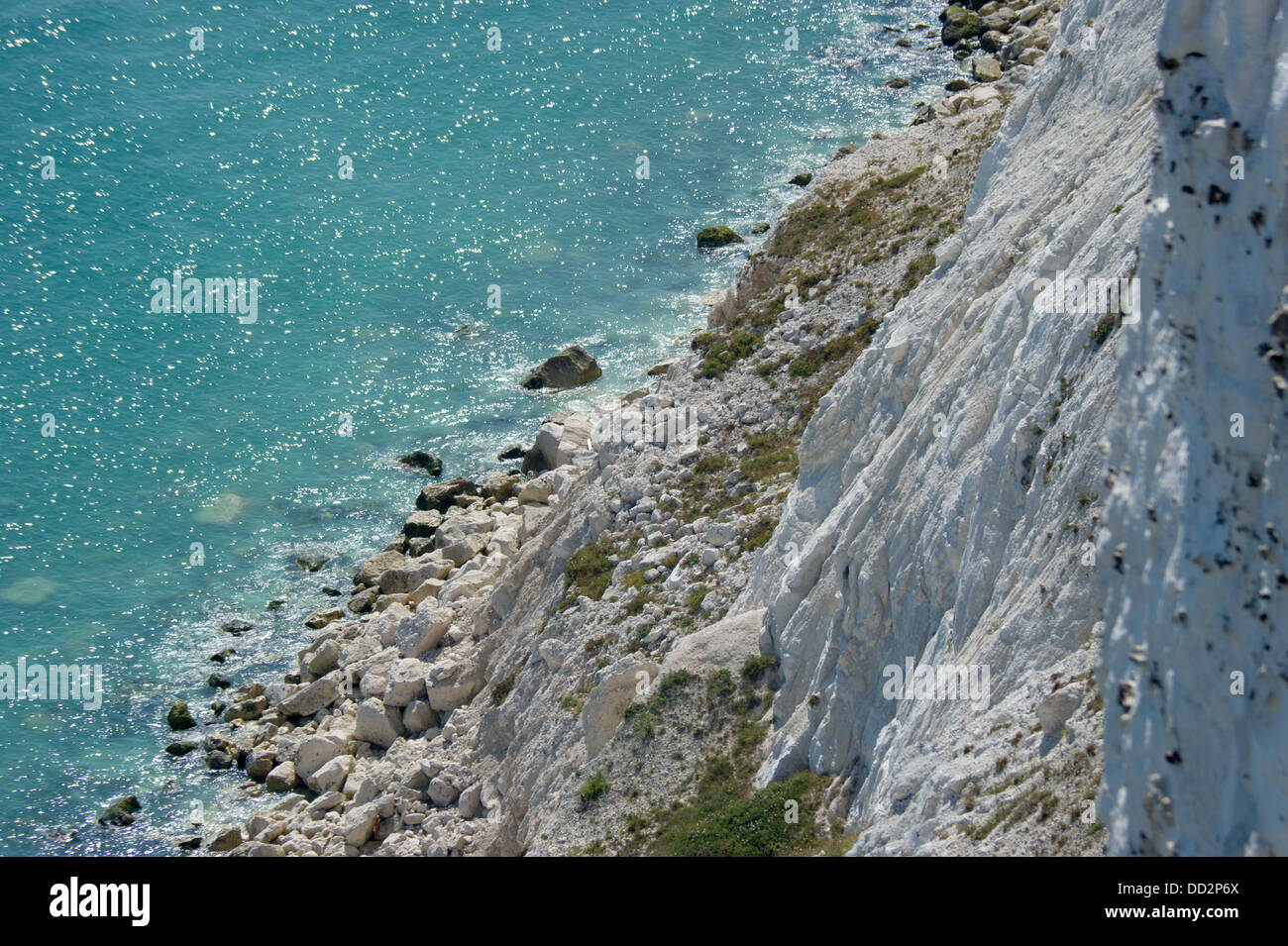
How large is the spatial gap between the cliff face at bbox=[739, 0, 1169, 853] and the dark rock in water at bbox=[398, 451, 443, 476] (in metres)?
27.7

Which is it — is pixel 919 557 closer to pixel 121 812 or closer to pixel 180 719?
Answer: pixel 121 812

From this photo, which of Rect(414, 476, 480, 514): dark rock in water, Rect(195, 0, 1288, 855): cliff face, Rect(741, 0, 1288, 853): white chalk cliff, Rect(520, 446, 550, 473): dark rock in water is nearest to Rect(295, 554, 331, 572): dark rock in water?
Rect(195, 0, 1288, 855): cliff face

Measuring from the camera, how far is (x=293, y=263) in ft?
245

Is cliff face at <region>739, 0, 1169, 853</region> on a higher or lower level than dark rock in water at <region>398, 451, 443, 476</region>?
higher

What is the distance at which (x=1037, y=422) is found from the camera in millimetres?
23453

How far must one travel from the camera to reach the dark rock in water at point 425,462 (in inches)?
2307

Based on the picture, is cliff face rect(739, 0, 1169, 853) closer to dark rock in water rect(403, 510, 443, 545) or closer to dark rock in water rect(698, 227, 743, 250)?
dark rock in water rect(403, 510, 443, 545)

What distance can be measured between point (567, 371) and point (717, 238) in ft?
51.6

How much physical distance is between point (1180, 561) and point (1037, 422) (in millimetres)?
9864

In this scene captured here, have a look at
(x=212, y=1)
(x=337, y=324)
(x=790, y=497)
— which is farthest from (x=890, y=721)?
(x=212, y=1)

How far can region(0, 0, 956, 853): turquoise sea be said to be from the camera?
52125mm

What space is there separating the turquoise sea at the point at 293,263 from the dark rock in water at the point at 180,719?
0.73 m
